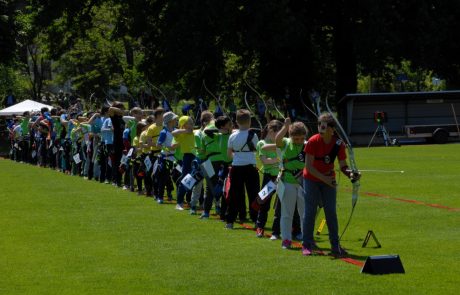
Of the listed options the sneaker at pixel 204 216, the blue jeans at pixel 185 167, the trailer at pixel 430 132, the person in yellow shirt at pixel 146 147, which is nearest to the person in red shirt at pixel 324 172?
the sneaker at pixel 204 216

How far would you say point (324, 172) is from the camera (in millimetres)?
13289

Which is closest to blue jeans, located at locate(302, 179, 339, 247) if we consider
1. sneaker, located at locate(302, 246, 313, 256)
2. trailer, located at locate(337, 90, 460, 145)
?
sneaker, located at locate(302, 246, 313, 256)

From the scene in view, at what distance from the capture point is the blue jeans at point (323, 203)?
13.4 m

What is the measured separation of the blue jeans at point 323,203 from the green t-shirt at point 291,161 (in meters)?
1.09

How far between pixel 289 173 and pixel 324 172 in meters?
1.37

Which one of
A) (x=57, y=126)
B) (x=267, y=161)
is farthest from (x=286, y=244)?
(x=57, y=126)

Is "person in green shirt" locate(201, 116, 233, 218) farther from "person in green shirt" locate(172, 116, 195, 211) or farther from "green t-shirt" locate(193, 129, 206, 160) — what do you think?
"person in green shirt" locate(172, 116, 195, 211)

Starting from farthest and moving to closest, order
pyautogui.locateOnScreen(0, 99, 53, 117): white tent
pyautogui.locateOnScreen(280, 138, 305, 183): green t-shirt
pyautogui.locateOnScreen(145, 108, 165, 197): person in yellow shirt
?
pyautogui.locateOnScreen(0, 99, 53, 117): white tent < pyautogui.locateOnScreen(145, 108, 165, 197): person in yellow shirt < pyautogui.locateOnScreen(280, 138, 305, 183): green t-shirt

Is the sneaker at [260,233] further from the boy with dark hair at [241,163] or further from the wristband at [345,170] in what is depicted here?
the wristband at [345,170]

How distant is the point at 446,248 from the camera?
1417 centimetres

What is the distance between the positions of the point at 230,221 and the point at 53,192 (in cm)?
948

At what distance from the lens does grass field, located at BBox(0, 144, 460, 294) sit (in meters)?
11.5

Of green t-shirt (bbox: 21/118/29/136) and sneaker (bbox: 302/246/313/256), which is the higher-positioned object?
green t-shirt (bbox: 21/118/29/136)

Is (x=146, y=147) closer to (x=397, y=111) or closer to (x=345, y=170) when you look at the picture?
(x=345, y=170)
